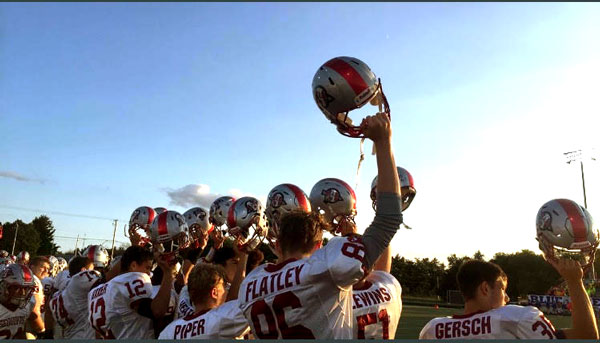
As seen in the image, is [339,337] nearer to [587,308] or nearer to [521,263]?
[587,308]

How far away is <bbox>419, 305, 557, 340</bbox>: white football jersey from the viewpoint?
10.9 ft

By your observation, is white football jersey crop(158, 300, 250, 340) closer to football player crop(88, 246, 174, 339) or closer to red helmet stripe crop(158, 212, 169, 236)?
football player crop(88, 246, 174, 339)

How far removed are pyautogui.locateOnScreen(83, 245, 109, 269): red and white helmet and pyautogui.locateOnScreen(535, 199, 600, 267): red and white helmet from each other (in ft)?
28.8

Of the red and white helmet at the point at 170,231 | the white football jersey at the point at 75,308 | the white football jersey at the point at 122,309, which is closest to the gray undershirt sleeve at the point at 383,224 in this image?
the white football jersey at the point at 122,309

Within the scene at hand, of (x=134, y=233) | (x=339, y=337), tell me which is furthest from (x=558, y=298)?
(x=339, y=337)

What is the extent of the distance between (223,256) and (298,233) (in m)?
2.53

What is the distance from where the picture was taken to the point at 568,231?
14.2 feet

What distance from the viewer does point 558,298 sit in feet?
115

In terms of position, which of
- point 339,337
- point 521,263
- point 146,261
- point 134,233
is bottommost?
point 339,337

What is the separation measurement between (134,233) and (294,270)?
5.82m

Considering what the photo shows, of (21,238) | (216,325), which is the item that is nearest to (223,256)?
(216,325)

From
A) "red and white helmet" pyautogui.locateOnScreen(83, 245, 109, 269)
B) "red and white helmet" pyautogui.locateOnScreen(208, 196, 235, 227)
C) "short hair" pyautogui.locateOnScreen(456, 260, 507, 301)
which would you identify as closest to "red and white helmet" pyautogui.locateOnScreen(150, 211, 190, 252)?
"red and white helmet" pyautogui.locateOnScreen(208, 196, 235, 227)

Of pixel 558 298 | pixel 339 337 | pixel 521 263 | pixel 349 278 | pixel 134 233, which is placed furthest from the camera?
pixel 521 263

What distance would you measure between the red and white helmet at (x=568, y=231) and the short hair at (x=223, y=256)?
3.02 meters
